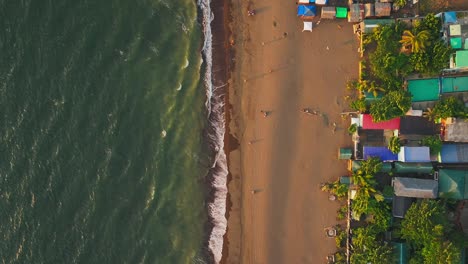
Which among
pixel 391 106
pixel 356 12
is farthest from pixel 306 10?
pixel 391 106

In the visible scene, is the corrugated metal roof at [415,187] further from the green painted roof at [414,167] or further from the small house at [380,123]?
the small house at [380,123]

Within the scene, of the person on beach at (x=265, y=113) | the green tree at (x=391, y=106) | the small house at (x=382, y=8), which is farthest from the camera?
the person on beach at (x=265, y=113)

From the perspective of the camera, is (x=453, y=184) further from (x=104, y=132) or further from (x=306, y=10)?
(x=104, y=132)

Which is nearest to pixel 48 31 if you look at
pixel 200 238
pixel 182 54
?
pixel 182 54

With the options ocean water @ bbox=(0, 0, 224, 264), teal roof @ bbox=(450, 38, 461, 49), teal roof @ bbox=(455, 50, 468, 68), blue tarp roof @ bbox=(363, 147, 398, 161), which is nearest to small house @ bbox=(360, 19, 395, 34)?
teal roof @ bbox=(450, 38, 461, 49)

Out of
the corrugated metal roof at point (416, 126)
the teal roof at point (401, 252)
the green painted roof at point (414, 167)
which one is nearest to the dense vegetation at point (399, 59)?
the corrugated metal roof at point (416, 126)

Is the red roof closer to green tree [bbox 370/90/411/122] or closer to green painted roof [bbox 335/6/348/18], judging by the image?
green tree [bbox 370/90/411/122]
